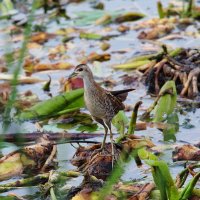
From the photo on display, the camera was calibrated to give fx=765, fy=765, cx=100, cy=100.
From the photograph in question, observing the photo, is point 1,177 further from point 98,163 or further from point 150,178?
point 150,178

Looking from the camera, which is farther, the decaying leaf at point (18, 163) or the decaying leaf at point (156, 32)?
the decaying leaf at point (156, 32)

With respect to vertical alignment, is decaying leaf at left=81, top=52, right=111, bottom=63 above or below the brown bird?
below

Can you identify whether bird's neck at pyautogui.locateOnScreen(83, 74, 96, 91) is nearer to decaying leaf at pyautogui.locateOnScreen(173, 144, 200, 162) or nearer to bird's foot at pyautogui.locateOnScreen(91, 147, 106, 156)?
bird's foot at pyautogui.locateOnScreen(91, 147, 106, 156)

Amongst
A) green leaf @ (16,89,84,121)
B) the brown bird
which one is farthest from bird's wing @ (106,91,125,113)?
green leaf @ (16,89,84,121)

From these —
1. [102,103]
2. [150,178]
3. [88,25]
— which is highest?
[102,103]

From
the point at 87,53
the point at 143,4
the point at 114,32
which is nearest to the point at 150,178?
the point at 87,53

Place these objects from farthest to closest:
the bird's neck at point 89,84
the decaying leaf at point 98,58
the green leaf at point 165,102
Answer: the decaying leaf at point 98,58, the green leaf at point 165,102, the bird's neck at point 89,84

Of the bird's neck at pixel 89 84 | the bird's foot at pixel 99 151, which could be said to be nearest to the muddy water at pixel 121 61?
the bird's foot at pixel 99 151

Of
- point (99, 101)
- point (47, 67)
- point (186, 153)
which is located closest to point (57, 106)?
point (99, 101)

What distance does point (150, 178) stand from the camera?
16.2 feet

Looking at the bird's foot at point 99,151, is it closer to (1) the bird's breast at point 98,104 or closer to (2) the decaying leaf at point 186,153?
(1) the bird's breast at point 98,104

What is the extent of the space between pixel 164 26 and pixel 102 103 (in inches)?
172

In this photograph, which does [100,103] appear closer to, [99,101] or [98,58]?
[99,101]

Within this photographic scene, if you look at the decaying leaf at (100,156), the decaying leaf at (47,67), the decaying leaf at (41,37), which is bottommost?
the decaying leaf at (41,37)
